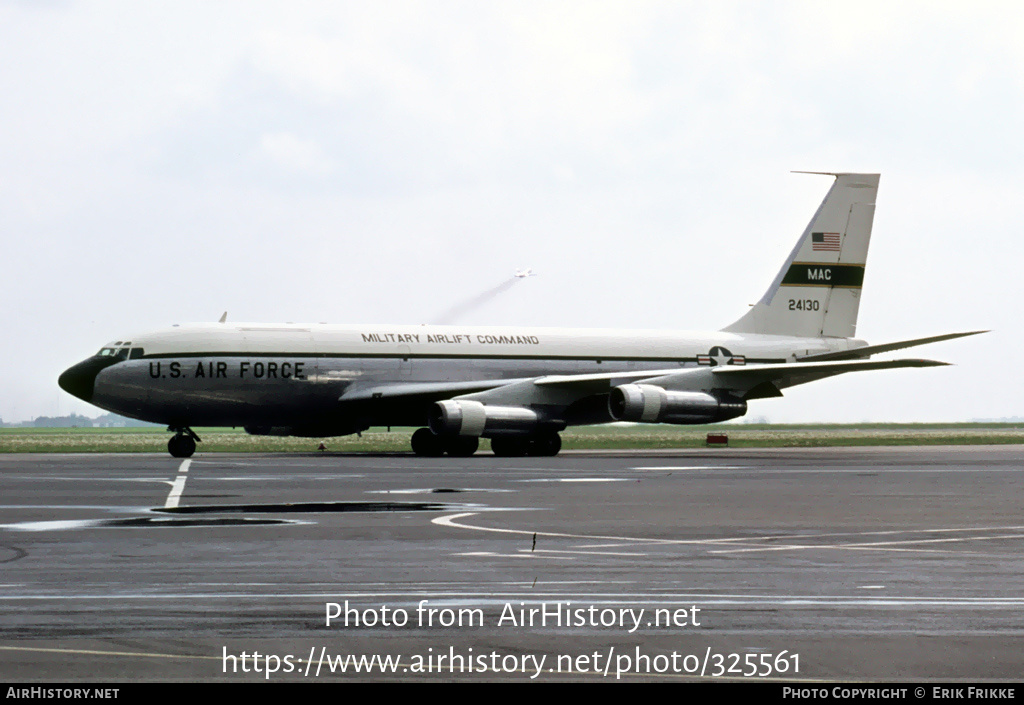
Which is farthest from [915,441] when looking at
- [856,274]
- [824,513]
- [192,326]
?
[824,513]

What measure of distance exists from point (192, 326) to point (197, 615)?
1384 inches

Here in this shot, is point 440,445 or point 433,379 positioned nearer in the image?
point 440,445

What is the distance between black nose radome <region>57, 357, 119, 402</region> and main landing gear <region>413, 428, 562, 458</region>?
10.7 m

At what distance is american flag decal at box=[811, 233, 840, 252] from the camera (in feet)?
179

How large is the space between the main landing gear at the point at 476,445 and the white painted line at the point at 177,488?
38.3 ft

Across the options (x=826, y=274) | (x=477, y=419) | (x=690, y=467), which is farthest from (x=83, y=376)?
(x=826, y=274)

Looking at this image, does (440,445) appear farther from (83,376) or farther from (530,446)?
(83,376)

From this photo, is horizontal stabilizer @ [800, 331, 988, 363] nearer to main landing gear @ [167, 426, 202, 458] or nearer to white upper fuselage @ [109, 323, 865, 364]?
white upper fuselage @ [109, 323, 865, 364]

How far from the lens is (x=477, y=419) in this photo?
42125 mm

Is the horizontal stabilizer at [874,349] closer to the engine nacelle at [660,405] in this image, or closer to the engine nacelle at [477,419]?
the engine nacelle at [660,405]

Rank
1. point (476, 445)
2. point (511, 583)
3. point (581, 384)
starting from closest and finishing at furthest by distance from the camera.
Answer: point (511, 583) < point (581, 384) < point (476, 445)

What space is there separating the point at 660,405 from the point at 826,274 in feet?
49.2

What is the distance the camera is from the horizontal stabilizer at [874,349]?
46.0 m

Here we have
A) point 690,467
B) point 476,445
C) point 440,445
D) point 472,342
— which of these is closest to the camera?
point 690,467
